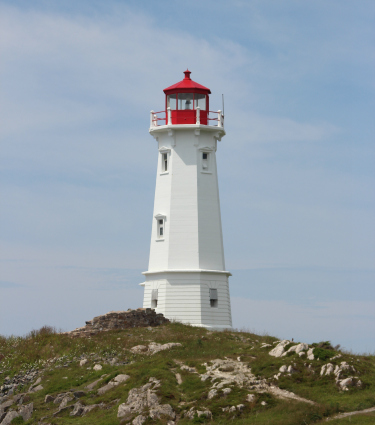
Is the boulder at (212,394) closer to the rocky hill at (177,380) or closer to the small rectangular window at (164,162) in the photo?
the rocky hill at (177,380)

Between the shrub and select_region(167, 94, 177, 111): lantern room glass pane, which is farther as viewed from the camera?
select_region(167, 94, 177, 111): lantern room glass pane

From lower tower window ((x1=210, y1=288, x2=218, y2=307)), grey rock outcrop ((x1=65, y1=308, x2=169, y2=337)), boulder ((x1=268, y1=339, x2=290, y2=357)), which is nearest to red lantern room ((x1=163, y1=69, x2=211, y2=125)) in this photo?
lower tower window ((x1=210, y1=288, x2=218, y2=307))

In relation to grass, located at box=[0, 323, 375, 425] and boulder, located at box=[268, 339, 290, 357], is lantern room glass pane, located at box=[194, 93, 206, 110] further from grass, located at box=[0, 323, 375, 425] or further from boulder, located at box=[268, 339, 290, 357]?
boulder, located at box=[268, 339, 290, 357]

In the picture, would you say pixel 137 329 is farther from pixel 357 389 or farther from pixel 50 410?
pixel 357 389

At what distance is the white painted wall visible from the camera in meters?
43.3

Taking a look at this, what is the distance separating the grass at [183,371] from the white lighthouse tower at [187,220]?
2.62 m

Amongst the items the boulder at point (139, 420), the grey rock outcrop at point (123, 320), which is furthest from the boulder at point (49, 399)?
the grey rock outcrop at point (123, 320)

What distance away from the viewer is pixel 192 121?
45281 mm

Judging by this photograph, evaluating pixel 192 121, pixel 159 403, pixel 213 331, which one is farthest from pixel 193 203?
pixel 159 403

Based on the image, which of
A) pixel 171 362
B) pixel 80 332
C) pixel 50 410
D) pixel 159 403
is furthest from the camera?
pixel 80 332

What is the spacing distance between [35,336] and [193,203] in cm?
1240

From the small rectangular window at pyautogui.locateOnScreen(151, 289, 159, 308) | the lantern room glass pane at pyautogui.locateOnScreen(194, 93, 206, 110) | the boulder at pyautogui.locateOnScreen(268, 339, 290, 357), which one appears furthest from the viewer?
the lantern room glass pane at pyautogui.locateOnScreen(194, 93, 206, 110)

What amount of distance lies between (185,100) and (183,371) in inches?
807

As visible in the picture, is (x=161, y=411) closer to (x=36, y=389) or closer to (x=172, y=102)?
(x=36, y=389)
